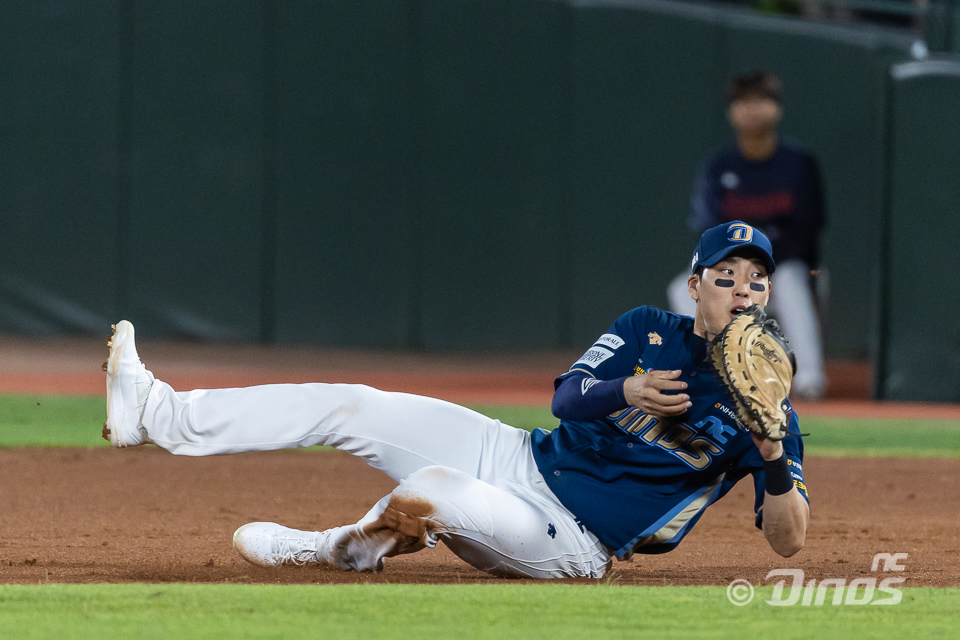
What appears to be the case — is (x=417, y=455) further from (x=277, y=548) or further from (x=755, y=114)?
(x=755, y=114)

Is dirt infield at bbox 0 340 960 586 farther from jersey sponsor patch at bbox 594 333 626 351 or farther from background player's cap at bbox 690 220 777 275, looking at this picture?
background player's cap at bbox 690 220 777 275

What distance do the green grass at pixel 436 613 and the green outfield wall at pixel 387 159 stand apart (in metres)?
9.48

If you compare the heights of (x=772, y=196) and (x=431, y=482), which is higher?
(x=772, y=196)

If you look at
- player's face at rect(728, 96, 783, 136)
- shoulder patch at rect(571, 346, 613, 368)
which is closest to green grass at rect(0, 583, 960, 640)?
shoulder patch at rect(571, 346, 613, 368)

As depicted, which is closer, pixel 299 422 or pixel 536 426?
pixel 299 422

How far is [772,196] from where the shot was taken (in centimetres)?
892

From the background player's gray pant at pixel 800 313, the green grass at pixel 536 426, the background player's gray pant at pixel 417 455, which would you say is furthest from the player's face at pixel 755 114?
the background player's gray pant at pixel 417 455

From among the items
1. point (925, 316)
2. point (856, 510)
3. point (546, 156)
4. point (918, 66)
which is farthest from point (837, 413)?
point (546, 156)

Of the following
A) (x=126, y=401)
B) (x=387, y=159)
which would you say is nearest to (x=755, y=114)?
(x=387, y=159)

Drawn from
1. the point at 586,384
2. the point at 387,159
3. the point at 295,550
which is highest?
the point at 387,159

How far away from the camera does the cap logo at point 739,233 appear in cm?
317

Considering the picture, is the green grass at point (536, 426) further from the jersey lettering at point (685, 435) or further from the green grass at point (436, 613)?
the green grass at point (436, 613)

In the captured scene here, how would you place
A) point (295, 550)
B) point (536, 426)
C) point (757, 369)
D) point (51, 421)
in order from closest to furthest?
point (757, 369) < point (295, 550) < point (536, 426) < point (51, 421)

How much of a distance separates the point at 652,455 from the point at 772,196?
608cm
